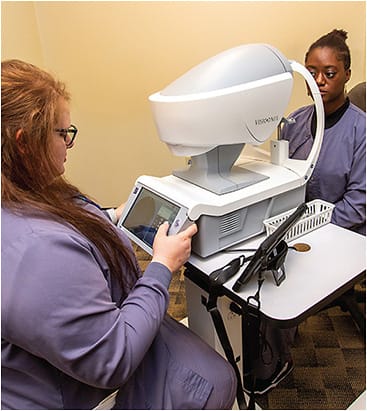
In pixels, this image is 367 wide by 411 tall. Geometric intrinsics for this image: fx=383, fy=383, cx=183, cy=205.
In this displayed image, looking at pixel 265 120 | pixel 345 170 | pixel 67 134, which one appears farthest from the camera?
pixel 345 170

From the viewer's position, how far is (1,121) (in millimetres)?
680

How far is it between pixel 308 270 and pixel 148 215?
0.46 metres

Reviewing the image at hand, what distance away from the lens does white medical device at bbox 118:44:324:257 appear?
96 centimetres

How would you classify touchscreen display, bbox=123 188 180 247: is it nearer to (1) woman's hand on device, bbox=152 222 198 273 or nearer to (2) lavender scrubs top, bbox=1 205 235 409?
(1) woman's hand on device, bbox=152 222 198 273

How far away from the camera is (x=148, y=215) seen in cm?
109

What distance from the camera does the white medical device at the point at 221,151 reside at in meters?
0.96

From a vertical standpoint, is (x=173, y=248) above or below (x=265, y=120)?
below

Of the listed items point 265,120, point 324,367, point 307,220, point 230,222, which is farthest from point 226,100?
point 324,367

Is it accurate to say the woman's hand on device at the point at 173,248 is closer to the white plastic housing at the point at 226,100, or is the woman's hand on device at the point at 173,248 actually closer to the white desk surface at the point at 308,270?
the white desk surface at the point at 308,270

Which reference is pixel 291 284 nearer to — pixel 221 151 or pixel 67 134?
pixel 221 151

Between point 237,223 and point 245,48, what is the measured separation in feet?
1.53

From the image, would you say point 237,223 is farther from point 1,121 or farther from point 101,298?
point 1,121

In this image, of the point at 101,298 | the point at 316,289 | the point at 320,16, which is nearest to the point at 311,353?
the point at 316,289

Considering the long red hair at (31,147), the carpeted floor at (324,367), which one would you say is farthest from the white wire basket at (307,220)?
the carpeted floor at (324,367)
